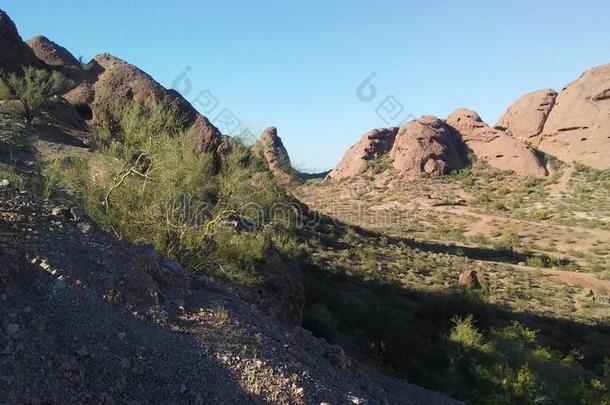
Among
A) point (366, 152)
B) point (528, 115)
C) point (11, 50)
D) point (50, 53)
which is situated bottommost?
point (11, 50)

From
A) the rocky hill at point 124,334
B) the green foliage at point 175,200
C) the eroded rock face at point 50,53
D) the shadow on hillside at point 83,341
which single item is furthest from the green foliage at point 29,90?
the shadow on hillside at point 83,341

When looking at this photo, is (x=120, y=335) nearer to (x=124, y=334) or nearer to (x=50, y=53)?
(x=124, y=334)

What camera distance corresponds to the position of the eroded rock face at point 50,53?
22750 mm

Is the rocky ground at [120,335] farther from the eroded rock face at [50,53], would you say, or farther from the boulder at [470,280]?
the eroded rock face at [50,53]

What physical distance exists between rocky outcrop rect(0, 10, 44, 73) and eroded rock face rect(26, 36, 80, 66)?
112 cm

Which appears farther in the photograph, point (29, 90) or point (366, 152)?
point (366, 152)

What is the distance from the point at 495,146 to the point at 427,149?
760 centimetres

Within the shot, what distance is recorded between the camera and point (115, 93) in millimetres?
20594

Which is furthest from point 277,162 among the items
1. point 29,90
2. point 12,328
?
point 12,328

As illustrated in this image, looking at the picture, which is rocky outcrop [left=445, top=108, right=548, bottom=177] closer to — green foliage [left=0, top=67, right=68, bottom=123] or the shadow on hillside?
green foliage [left=0, top=67, right=68, bottom=123]

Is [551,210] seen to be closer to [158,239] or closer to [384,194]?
[384,194]

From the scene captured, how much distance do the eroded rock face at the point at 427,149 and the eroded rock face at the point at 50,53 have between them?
36593 millimetres

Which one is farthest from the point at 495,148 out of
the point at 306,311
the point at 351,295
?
the point at 306,311

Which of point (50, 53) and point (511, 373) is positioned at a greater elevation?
point (50, 53)
